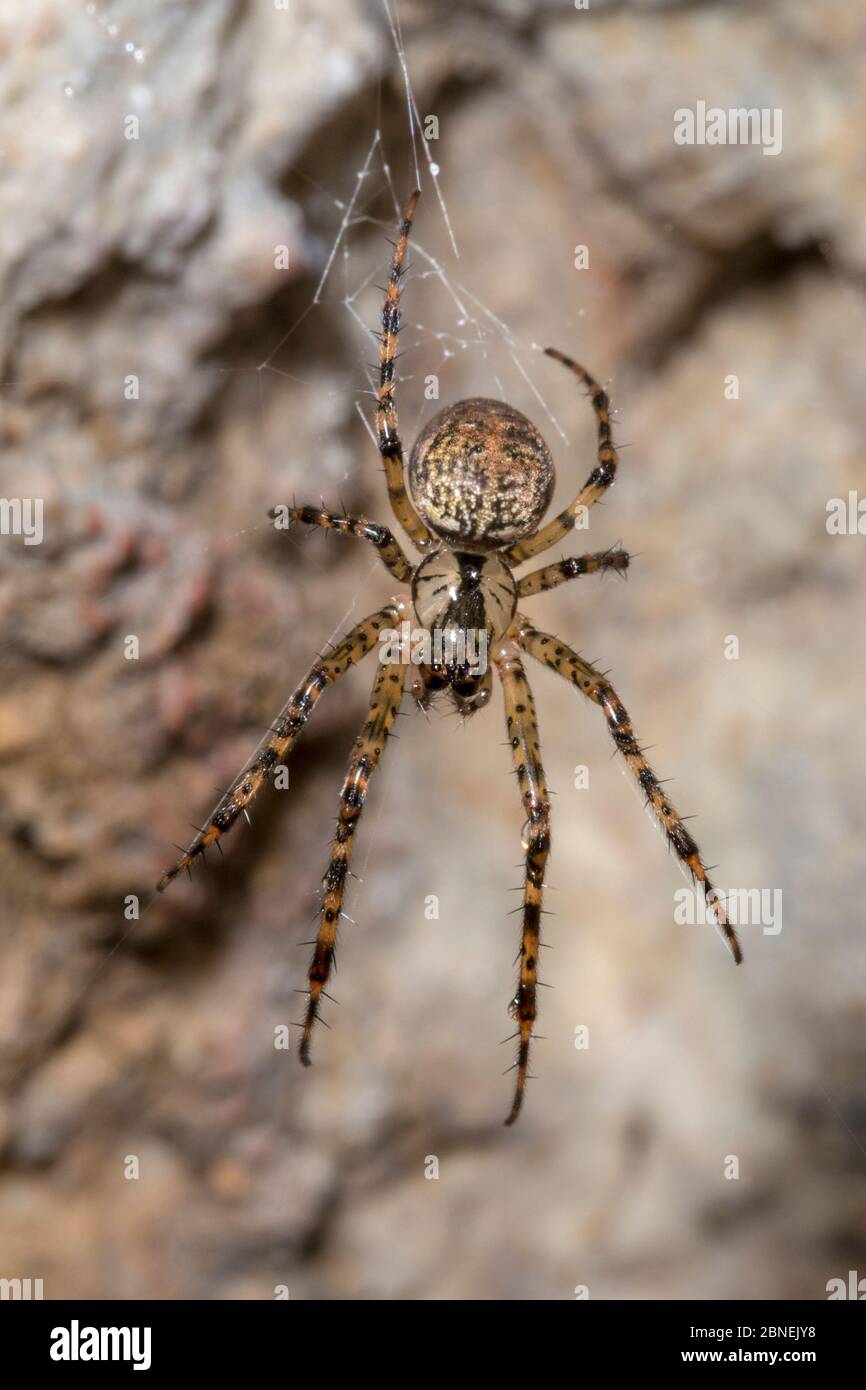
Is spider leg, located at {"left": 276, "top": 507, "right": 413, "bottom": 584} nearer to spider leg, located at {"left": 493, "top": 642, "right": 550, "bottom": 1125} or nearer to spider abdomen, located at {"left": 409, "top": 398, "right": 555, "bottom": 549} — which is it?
spider abdomen, located at {"left": 409, "top": 398, "right": 555, "bottom": 549}

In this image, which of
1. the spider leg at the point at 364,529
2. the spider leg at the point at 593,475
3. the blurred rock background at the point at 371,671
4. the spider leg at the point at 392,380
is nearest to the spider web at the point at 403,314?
the blurred rock background at the point at 371,671

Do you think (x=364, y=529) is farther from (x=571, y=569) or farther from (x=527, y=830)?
(x=527, y=830)

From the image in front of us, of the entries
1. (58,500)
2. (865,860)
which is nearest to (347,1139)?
(865,860)

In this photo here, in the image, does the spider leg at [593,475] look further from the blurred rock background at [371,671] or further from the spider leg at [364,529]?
the blurred rock background at [371,671]

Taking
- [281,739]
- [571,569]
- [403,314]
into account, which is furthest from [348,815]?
[403,314]

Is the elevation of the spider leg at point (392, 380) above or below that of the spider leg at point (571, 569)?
above

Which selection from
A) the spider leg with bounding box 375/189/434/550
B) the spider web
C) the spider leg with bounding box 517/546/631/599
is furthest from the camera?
the spider web

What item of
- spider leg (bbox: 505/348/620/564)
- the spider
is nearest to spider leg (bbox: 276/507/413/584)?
the spider
